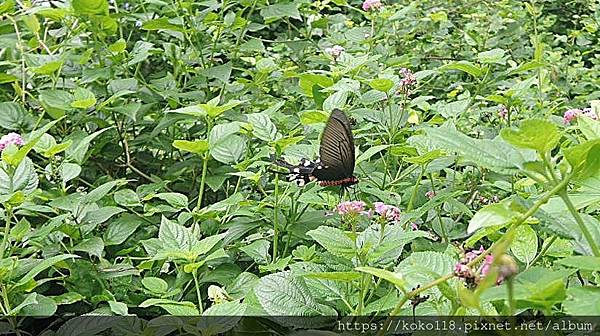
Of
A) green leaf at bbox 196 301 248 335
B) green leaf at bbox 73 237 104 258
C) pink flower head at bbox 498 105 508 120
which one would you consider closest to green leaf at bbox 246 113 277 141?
green leaf at bbox 73 237 104 258

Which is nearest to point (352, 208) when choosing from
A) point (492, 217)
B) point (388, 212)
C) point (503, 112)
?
point (388, 212)

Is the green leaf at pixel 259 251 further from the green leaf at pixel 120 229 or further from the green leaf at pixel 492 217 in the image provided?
the green leaf at pixel 492 217

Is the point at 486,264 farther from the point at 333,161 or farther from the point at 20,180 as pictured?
the point at 20,180

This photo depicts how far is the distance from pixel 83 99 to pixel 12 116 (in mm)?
145

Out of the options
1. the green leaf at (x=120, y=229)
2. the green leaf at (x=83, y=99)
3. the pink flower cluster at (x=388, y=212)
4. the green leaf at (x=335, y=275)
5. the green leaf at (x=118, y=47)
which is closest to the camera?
the green leaf at (x=335, y=275)

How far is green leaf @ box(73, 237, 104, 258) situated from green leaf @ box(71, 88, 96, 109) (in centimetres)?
29

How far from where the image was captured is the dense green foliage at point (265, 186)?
0.55 metres

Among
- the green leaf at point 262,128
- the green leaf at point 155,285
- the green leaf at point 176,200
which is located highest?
the green leaf at point 262,128

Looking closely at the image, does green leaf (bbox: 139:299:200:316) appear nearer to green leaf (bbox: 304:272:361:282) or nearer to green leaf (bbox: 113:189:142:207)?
green leaf (bbox: 304:272:361:282)

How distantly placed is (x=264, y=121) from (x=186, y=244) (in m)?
0.23

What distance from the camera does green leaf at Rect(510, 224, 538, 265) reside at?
0.67m

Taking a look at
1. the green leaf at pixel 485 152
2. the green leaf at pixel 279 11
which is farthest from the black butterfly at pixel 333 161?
the green leaf at pixel 279 11

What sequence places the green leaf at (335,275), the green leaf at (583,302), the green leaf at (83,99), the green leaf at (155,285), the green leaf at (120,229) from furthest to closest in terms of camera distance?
the green leaf at (83,99), the green leaf at (120,229), the green leaf at (155,285), the green leaf at (335,275), the green leaf at (583,302)

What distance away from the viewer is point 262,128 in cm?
100
